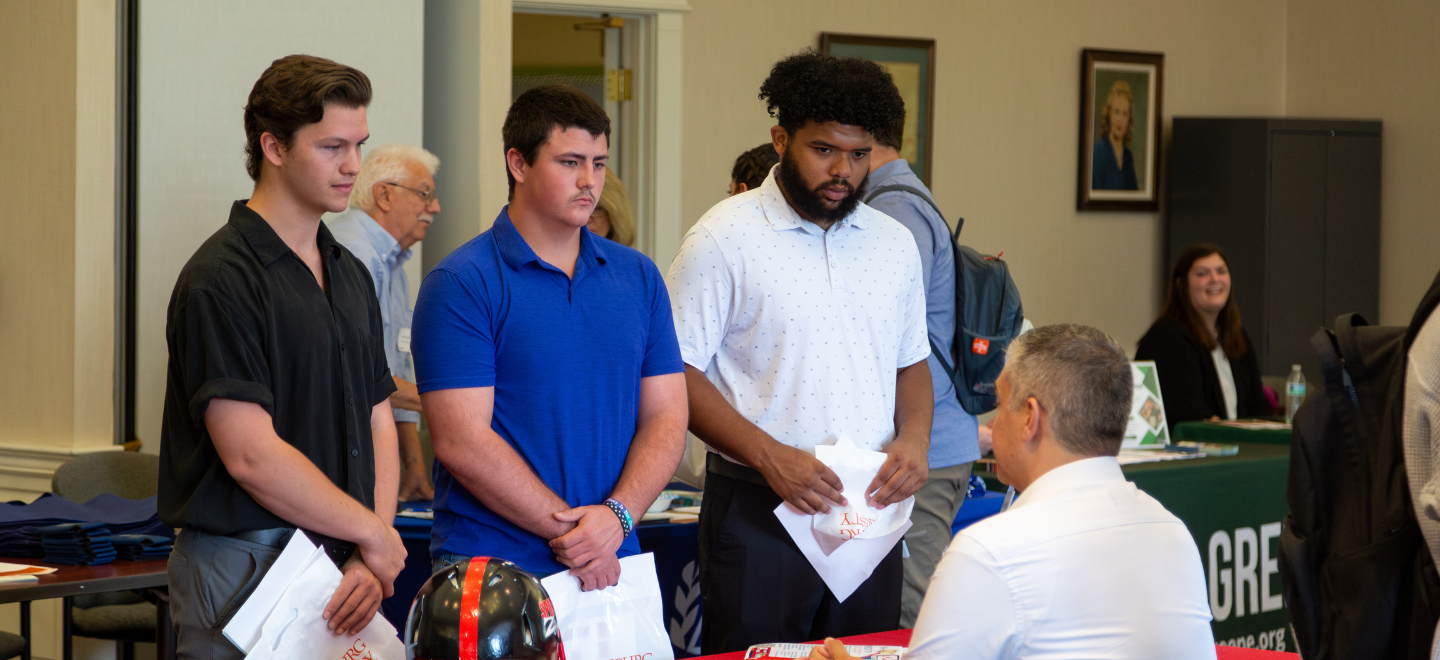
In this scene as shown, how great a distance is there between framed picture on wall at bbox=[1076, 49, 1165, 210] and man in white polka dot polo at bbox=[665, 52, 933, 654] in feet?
17.4

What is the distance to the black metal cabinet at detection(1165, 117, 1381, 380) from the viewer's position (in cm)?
748

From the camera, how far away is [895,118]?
8.37ft

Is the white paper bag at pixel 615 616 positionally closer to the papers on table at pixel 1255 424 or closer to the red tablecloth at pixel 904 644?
the red tablecloth at pixel 904 644

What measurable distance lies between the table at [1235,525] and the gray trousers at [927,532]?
146 centimetres

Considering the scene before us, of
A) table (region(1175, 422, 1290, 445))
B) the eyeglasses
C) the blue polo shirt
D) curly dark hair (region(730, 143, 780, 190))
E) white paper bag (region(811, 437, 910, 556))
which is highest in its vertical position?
curly dark hair (region(730, 143, 780, 190))

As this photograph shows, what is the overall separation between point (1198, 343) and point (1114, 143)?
8.09 feet

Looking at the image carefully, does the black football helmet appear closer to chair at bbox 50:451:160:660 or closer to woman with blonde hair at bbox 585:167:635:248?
chair at bbox 50:451:160:660

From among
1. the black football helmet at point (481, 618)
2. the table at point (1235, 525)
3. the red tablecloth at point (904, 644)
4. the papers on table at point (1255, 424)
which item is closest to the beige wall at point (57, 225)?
the red tablecloth at point (904, 644)

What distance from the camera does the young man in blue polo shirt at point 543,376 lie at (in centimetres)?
203

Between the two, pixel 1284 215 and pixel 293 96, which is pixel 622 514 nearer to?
pixel 293 96

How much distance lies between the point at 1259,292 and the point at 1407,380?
18.7 ft

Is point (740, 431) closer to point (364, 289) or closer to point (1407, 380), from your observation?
point (364, 289)

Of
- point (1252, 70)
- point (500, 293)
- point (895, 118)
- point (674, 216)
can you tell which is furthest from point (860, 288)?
point (1252, 70)

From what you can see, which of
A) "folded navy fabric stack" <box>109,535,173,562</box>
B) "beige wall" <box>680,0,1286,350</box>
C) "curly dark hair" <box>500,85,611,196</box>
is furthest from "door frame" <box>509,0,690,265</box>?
"curly dark hair" <box>500,85,611,196</box>
